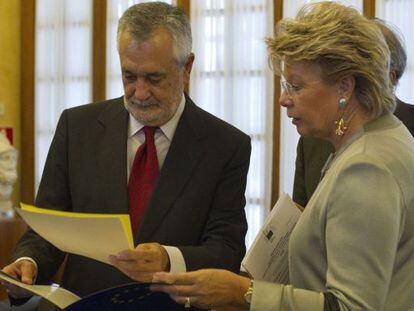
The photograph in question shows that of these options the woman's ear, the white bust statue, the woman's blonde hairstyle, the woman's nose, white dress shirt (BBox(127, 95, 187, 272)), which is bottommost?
the white bust statue

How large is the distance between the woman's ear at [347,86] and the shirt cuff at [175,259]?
695 mm

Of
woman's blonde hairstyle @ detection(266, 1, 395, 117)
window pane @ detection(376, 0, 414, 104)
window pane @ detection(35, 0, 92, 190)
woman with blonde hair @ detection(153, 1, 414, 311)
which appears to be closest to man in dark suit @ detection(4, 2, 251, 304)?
woman with blonde hair @ detection(153, 1, 414, 311)

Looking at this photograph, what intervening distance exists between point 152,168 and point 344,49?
85 centimetres

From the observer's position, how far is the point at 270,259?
189cm

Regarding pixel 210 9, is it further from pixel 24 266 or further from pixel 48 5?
pixel 24 266

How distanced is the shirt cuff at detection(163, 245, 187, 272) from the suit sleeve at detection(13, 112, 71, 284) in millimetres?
466

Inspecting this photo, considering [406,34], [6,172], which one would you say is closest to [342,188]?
[406,34]

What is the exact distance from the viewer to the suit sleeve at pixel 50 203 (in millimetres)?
2174

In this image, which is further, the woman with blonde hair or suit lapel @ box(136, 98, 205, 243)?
suit lapel @ box(136, 98, 205, 243)

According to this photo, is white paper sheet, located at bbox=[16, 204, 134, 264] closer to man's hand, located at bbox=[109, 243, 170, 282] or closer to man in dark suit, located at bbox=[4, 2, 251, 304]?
man's hand, located at bbox=[109, 243, 170, 282]

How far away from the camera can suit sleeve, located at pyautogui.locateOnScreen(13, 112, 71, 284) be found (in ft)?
7.13

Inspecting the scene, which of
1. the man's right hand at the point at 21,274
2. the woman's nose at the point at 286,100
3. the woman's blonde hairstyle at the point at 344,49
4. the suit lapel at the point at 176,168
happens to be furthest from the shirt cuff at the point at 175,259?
the woman's blonde hairstyle at the point at 344,49

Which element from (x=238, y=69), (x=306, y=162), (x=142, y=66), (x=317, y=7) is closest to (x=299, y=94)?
(x=317, y=7)

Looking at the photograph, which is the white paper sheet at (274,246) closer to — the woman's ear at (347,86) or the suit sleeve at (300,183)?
the woman's ear at (347,86)
